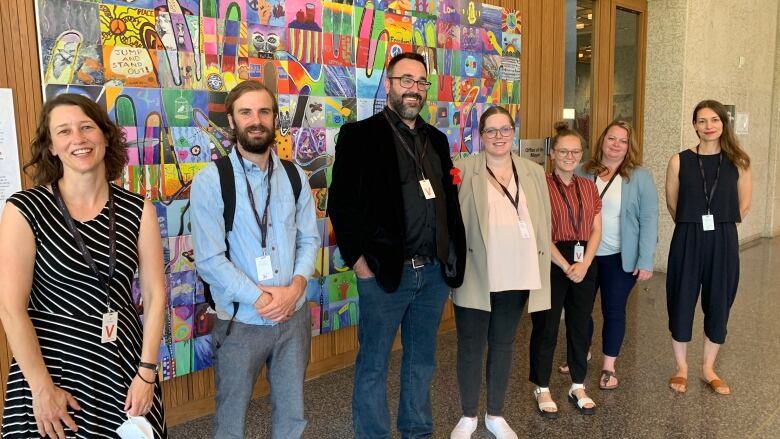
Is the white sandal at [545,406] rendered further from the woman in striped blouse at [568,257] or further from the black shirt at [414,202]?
the black shirt at [414,202]

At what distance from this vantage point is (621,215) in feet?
11.9

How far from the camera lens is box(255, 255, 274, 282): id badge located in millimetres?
2338

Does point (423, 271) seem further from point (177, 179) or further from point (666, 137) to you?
point (666, 137)

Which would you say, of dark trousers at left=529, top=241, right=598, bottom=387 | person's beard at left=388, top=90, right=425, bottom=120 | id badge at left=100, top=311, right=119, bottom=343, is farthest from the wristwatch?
dark trousers at left=529, top=241, right=598, bottom=387

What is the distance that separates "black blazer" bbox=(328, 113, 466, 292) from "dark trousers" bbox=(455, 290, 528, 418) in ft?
1.90

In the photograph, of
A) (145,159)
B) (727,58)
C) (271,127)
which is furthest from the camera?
(727,58)

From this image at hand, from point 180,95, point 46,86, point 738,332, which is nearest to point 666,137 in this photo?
point 738,332

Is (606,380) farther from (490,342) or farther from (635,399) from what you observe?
(490,342)

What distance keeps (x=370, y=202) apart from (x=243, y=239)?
0.57 meters

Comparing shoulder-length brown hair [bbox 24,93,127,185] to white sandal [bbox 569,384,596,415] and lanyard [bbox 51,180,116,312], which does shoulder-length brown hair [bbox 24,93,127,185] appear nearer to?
lanyard [bbox 51,180,116,312]

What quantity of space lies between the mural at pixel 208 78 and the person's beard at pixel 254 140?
2.82ft

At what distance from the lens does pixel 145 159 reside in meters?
2.94

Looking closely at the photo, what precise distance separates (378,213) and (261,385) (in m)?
1.66

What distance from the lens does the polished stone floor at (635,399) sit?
3.20m
